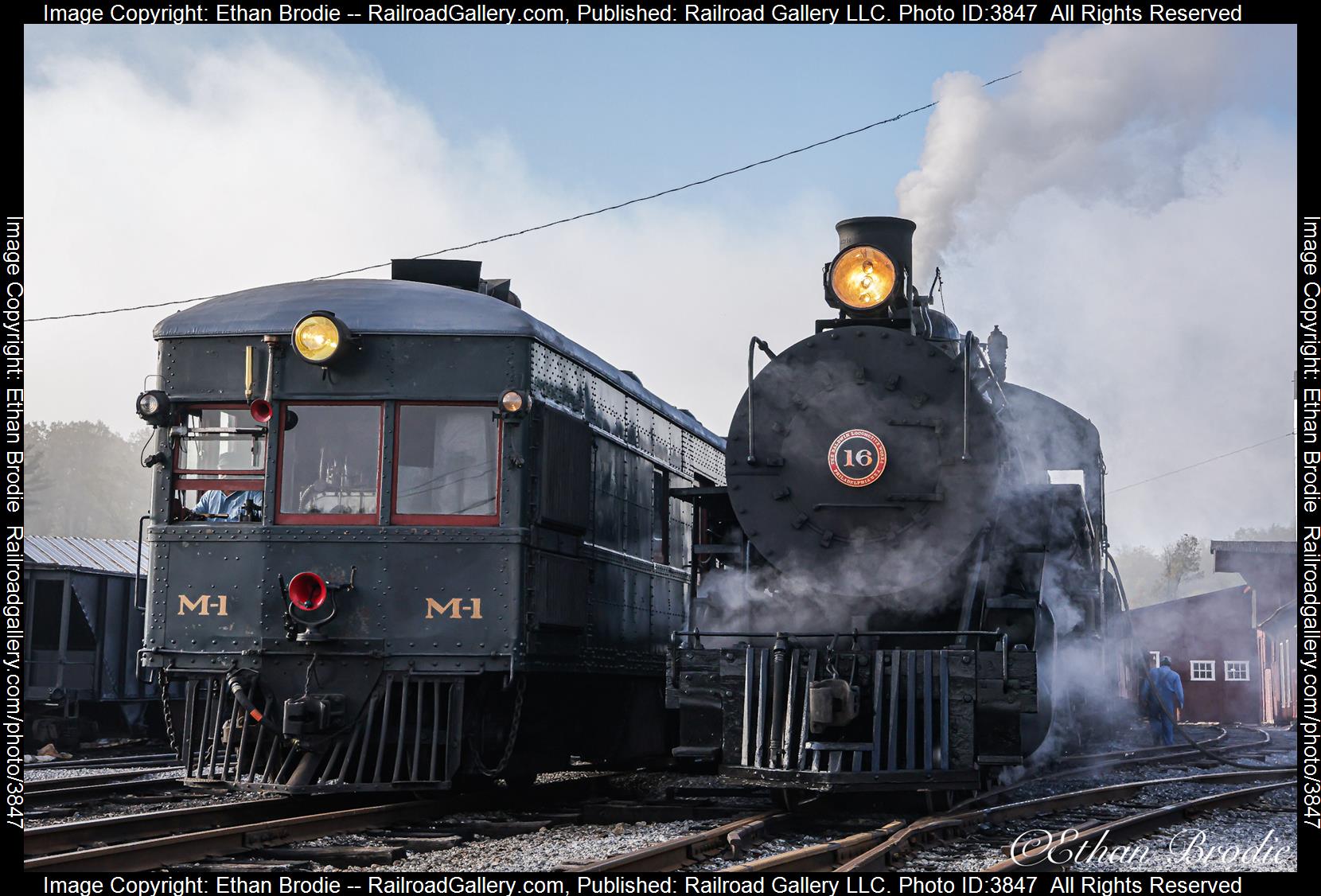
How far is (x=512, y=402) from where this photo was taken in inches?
337

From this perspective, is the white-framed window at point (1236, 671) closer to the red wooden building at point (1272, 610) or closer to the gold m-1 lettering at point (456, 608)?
the red wooden building at point (1272, 610)

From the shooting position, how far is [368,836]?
24.5ft

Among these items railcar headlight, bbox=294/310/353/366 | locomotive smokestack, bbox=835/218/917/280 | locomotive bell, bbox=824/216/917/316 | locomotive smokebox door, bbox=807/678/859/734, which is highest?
locomotive smokestack, bbox=835/218/917/280

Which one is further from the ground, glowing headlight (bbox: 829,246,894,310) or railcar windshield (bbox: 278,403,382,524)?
glowing headlight (bbox: 829,246,894,310)

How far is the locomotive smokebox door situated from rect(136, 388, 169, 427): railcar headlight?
437cm

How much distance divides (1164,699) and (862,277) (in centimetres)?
1025

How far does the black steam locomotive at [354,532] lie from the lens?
27.2 feet

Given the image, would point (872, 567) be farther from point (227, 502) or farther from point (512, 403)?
point (227, 502)

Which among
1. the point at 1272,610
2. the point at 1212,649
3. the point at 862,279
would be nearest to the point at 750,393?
the point at 862,279

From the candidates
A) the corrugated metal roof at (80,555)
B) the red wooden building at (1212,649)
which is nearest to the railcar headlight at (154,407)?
the corrugated metal roof at (80,555)

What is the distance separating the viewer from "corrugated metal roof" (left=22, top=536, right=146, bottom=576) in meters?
16.7

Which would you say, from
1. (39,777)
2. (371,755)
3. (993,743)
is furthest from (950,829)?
(39,777)

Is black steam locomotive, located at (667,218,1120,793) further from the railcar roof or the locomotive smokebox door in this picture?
the railcar roof

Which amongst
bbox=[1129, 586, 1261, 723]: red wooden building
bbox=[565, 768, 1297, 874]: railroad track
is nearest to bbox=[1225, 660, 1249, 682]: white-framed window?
bbox=[1129, 586, 1261, 723]: red wooden building
